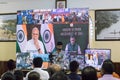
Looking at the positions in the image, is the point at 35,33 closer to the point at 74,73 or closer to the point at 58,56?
the point at 58,56

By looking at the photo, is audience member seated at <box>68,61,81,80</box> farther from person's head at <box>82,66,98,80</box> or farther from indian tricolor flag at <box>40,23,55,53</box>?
indian tricolor flag at <box>40,23,55,53</box>

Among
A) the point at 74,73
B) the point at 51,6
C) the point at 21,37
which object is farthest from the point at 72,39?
the point at 74,73

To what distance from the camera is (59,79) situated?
235 centimetres

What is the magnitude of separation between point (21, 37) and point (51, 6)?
1426 mm

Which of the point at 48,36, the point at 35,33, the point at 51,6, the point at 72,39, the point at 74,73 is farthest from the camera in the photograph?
the point at 51,6

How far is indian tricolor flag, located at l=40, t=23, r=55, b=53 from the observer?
7.17 meters

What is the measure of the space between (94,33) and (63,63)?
134 centimetres

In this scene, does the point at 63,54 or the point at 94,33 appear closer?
the point at 63,54

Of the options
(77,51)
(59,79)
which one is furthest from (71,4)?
(59,79)

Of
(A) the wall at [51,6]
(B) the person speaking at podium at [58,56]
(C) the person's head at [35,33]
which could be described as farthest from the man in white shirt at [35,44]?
(A) the wall at [51,6]

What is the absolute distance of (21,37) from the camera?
753 cm

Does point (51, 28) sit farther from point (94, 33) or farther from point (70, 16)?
point (94, 33)

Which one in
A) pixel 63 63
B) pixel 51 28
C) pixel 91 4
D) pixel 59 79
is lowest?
pixel 63 63

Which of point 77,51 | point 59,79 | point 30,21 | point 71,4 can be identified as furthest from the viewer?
point 71,4
